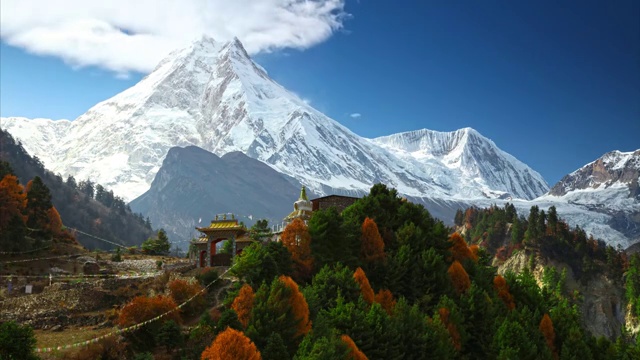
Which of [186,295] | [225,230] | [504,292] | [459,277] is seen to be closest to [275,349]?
[186,295]

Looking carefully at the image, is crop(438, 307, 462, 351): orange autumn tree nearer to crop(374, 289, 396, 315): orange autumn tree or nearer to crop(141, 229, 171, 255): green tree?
crop(374, 289, 396, 315): orange autumn tree

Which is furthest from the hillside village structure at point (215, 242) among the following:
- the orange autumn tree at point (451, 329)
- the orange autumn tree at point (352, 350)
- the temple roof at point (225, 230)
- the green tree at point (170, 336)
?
the orange autumn tree at point (352, 350)

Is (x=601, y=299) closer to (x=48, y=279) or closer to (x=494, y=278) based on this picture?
(x=494, y=278)

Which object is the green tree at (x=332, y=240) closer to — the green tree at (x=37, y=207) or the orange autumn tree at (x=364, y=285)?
the orange autumn tree at (x=364, y=285)

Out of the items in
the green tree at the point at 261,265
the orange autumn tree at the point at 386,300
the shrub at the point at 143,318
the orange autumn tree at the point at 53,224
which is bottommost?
the shrub at the point at 143,318

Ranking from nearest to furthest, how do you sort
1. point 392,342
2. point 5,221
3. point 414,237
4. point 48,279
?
point 392,342
point 48,279
point 414,237
point 5,221

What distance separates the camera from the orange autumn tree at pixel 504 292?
8288 centimetres

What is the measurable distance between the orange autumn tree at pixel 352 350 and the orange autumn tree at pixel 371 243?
22.2 meters

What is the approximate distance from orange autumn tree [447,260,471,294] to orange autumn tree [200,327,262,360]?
110 feet

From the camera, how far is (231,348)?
162 feet

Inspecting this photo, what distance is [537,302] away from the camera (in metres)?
86.6

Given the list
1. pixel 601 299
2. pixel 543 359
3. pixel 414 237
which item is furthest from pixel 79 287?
pixel 601 299

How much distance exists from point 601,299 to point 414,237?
316ft

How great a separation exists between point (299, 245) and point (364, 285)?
30.6 feet
